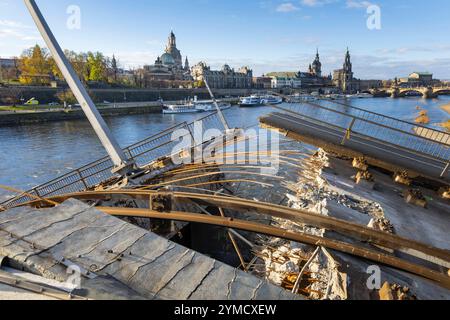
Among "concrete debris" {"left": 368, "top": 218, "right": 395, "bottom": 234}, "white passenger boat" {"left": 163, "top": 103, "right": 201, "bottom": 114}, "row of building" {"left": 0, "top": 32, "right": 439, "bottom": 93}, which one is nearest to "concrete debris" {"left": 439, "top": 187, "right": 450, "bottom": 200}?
"concrete debris" {"left": 368, "top": 218, "right": 395, "bottom": 234}

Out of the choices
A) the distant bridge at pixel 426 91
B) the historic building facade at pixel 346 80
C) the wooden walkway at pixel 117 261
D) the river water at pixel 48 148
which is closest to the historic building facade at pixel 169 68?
the river water at pixel 48 148

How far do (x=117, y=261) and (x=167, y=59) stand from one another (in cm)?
15857

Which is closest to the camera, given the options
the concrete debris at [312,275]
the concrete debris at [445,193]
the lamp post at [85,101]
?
the concrete debris at [312,275]

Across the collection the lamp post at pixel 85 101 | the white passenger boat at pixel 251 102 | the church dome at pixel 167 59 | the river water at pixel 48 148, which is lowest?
the river water at pixel 48 148

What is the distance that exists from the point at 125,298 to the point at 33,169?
27.7 m

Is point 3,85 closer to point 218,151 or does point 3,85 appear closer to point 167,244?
point 218,151

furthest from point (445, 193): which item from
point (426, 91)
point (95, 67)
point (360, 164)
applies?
point (426, 91)

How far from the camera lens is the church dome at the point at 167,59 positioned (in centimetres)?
15038

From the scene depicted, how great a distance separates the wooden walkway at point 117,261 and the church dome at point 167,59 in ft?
515

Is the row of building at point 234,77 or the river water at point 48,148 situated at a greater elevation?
the row of building at point 234,77

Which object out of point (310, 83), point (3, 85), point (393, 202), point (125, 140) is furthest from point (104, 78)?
point (310, 83)

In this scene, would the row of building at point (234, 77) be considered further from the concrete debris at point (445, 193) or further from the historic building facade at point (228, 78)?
the concrete debris at point (445, 193)

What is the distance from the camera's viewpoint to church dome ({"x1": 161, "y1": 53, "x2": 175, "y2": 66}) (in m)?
150

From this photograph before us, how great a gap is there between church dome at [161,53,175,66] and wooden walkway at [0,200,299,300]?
15694 centimetres
